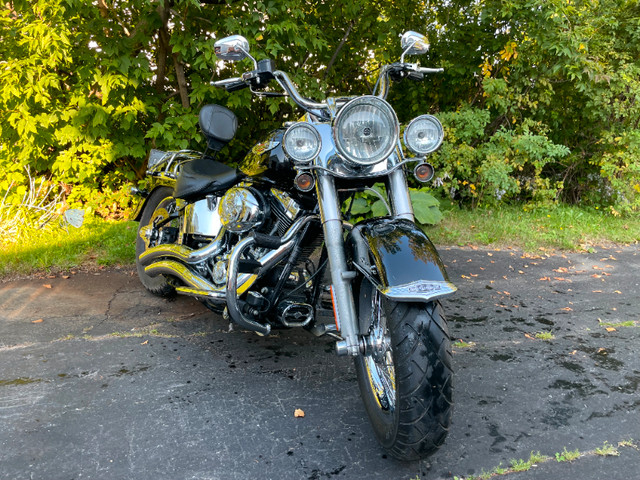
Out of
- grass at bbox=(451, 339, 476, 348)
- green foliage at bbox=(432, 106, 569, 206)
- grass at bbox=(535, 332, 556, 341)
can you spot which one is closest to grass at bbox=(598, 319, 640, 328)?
grass at bbox=(535, 332, 556, 341)

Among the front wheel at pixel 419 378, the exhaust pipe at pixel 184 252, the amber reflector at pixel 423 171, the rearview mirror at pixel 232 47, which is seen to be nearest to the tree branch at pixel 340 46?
the exhaust pipe at pixel 184 252

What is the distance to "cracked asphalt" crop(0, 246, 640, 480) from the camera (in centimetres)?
219

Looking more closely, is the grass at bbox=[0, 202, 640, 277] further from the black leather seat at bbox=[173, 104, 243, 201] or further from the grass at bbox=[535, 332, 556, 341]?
the grass at bbox=[535, 332, 556, 341]

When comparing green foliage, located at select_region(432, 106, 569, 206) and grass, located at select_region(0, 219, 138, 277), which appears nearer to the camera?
grass, located at select_region(0, 219, 138, 277)

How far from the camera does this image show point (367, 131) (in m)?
2.29

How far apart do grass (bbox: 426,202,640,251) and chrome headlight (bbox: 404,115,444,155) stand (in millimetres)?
3756

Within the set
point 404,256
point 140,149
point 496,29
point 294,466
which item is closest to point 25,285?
point 140,149

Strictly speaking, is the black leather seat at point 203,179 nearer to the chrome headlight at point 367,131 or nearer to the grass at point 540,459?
the chrome headlight at point 367,131

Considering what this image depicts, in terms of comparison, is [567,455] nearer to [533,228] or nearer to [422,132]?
[422,132]

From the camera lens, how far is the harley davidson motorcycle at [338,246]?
1.98 meters

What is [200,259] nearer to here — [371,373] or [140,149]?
[371,373]

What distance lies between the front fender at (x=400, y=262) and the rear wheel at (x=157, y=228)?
2.10 metres

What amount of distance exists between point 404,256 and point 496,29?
6.26m

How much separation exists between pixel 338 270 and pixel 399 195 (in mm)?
507
